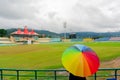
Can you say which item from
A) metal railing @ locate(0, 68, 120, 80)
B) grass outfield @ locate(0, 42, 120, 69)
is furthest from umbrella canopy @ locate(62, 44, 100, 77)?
grass outfield @ locate(0, 42, 120, 69)

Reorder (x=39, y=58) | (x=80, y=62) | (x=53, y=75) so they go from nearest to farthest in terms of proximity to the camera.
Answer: (x=80, y=62) → (x=53, y=75) → (x=39, y=58)

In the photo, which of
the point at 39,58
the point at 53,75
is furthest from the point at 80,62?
the point at 39,58

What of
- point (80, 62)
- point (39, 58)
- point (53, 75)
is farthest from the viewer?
point (39, 58)

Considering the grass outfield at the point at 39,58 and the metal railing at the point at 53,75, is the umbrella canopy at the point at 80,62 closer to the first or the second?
the metal railing at the point at 53,75

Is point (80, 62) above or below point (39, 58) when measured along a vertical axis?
above

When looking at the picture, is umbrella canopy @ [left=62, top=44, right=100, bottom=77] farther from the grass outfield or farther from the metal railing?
the grass outfield

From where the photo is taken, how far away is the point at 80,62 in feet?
17.5

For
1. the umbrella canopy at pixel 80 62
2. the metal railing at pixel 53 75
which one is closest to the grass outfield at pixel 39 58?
the metal railing at pixel 53 75

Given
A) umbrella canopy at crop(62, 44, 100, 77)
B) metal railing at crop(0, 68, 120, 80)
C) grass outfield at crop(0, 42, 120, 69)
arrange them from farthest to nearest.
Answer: grass outfield at crop(0, 42, 120, 69) → metal railing at crop(0, 68, 120, 80) → umbrella canopy at crop(62, 44, 100, 77)

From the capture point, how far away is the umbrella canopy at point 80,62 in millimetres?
5293

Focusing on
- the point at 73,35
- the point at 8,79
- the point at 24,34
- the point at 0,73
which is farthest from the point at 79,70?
the point at 73,35

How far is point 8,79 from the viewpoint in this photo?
61.1ft

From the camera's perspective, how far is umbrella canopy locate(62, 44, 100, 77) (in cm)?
529

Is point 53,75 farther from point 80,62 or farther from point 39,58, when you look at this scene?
point 39,58
